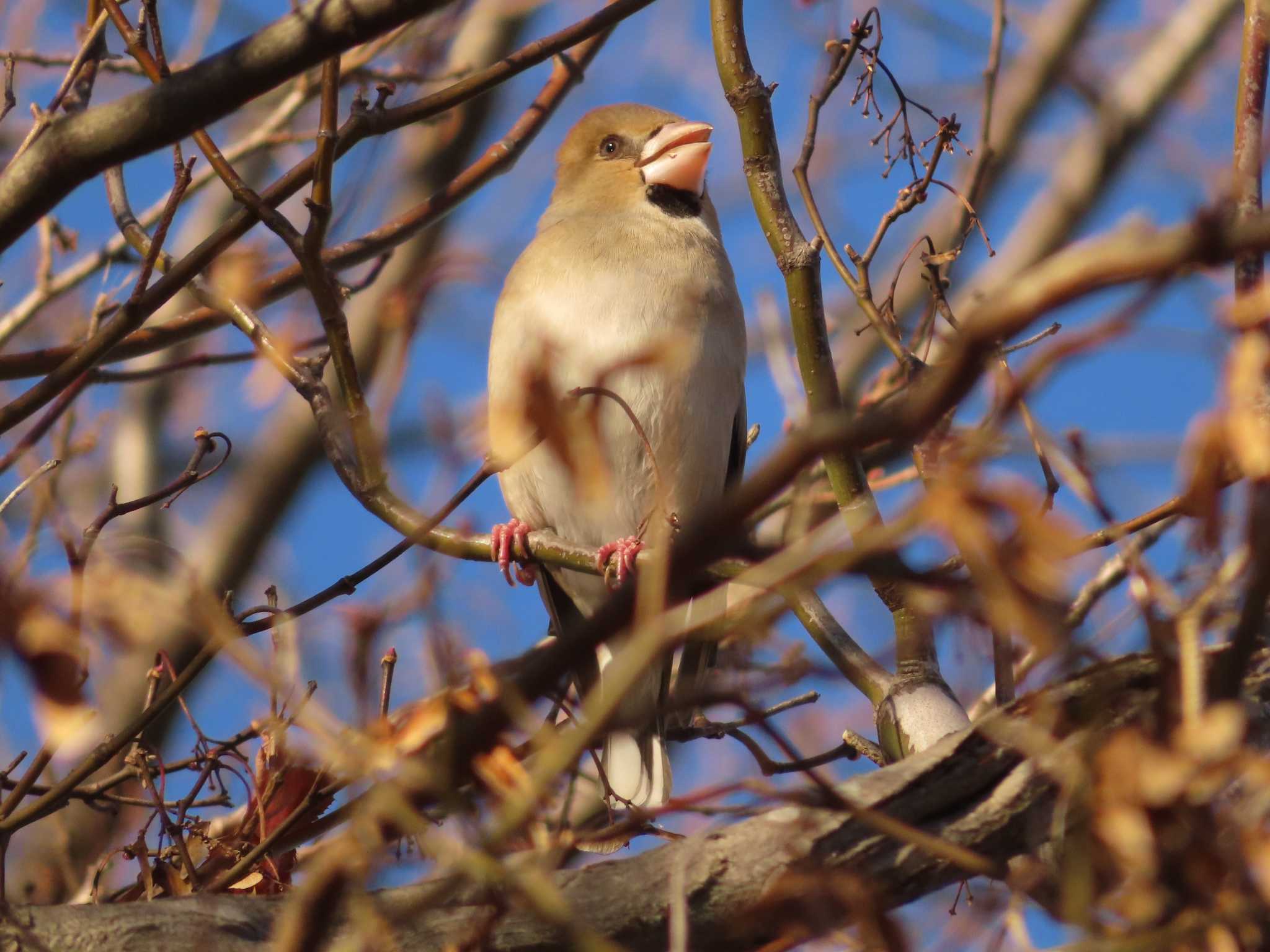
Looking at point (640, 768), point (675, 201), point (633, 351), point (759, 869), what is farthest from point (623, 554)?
point (675, 201)

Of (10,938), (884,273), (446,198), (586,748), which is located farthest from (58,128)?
(884,273)

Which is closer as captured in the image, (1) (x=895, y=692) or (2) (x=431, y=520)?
(2) (x=431, y=520)

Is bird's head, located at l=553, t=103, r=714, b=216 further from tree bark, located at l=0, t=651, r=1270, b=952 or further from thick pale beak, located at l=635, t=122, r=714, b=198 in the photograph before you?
tree bark, located at l=0, t=651, r=1270, b=952

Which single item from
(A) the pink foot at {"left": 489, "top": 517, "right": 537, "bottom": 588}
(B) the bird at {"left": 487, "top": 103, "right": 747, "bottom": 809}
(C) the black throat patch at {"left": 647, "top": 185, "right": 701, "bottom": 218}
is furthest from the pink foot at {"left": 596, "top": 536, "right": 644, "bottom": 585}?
(C) the black throat patch at {"left": 647, "top": 185, "right": 701, "bottom": 218}

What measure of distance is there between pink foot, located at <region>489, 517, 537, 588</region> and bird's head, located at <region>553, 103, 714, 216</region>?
1.63 metres

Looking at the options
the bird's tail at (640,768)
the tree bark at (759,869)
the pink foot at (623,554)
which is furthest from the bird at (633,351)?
the tree bark at (759,869)

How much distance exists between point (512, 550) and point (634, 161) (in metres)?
2.24

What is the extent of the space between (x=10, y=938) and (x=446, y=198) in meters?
2.42

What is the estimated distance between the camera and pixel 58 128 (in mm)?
2207

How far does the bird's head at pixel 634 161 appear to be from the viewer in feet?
18.1

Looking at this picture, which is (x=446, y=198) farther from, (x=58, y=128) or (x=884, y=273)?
(x=884, y=273)

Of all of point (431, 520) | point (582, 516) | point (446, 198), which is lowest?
point (431, 520)

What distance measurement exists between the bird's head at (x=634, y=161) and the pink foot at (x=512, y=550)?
1629 millimetres

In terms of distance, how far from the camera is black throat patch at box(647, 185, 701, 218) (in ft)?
18.0
